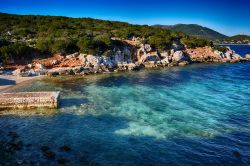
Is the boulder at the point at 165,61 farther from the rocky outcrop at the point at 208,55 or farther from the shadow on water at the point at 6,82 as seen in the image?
the shadow on water at the point at 6,82

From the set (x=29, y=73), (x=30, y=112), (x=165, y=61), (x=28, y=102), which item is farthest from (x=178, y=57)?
(x=30, y=112)

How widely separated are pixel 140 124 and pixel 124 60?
43887mm

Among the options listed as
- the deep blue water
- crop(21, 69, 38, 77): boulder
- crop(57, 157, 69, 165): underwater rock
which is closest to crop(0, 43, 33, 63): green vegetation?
crop(21, 69, 38, 77): boulder

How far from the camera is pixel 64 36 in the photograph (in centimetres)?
7650

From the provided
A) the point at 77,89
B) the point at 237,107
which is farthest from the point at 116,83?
the point at 237,107

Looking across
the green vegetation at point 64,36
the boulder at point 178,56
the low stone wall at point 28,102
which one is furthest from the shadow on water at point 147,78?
the low stone wall at point 28,102

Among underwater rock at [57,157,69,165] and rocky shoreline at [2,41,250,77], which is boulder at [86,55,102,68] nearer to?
rocky shoreline at [2,41,250,77]

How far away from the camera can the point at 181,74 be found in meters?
59.7

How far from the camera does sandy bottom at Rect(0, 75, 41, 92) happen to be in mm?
44347

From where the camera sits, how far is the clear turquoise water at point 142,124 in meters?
21.4

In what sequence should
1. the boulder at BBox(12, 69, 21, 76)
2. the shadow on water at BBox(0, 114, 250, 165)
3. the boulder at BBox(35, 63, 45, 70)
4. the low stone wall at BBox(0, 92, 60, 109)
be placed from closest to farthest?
the shadow on water at BBox(0, 114, 250, 165)
the low stone wall at BBox(0, 92, 60, 109)
the boulder at BBox(12, 69, 21, 76)
the boulder at BBox(35, 63, 45, 70)

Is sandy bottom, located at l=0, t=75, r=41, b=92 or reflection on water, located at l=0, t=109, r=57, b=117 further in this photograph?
sandy bottom, located at l=0, t=75, r=41, b=92

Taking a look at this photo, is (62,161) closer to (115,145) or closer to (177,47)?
A: (115,145)

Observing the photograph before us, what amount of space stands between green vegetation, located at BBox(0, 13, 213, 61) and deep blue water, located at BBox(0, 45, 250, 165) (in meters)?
19.8
